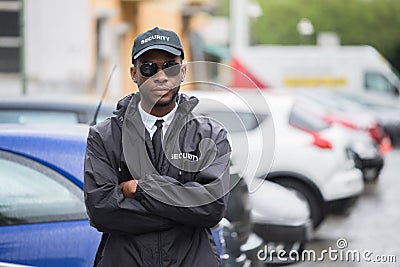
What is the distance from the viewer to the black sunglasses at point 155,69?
12.8 ft

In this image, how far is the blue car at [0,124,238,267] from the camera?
4.81m

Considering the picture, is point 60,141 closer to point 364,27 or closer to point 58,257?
point 58,257

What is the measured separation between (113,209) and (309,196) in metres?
7.82

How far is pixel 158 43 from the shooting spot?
3.90m

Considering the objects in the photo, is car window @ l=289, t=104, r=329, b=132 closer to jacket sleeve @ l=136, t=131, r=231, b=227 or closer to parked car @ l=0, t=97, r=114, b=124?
parked car @ l=0, t=97, r=114, b=124

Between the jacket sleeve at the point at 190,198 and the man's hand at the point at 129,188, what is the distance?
0.02 metres

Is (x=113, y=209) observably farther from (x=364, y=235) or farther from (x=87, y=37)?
(x=87, y=37)

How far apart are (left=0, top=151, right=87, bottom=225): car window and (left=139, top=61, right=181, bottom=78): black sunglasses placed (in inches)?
51.3

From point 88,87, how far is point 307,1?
190ft

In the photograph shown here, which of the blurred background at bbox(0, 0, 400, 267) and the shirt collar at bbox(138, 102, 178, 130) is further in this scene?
the blurred background at bbox(0, 0, 400, 267)

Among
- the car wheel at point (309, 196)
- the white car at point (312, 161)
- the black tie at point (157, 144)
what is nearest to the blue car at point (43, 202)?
the black tie at point (157, 144)

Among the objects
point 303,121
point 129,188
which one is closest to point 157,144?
point 129,188

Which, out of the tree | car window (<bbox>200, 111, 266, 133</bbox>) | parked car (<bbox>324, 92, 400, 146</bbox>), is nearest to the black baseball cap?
car window (<bbox>200, 111, 266, 133</bbox>)

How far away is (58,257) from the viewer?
15.7ft
